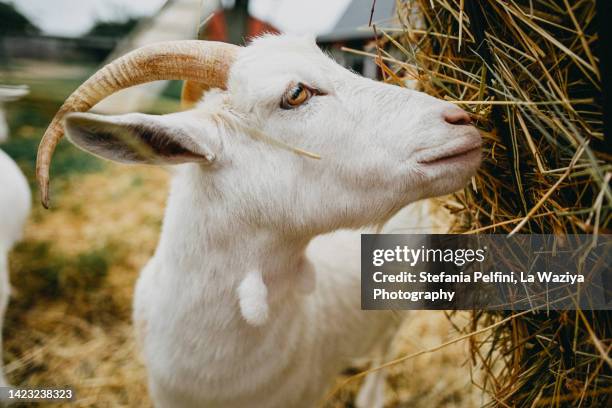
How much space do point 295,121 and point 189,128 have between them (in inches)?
12.5

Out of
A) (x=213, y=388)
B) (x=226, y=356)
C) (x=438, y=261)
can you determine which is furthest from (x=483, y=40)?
(x=213, y=388)

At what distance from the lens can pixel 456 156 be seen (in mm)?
1317

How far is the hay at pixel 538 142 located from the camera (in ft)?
3.95

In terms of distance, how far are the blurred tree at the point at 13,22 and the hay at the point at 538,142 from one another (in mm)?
1768

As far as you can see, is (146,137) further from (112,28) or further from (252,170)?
(112,28)

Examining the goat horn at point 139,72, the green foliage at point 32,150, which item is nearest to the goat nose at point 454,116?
the goat horn at point 139,72

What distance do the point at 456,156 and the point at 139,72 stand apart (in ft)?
3.20

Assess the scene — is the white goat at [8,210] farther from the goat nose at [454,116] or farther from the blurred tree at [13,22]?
the goat nose at [454,116]

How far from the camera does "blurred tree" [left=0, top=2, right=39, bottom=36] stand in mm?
1992

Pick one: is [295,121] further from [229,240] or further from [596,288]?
[596,288]

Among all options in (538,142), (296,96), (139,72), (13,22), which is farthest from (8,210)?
(538,142)

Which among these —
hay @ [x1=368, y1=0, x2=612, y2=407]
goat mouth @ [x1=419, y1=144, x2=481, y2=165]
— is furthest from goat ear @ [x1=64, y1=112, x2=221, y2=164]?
hay @ [x1=368, y1=0, x2=612, y2=407]

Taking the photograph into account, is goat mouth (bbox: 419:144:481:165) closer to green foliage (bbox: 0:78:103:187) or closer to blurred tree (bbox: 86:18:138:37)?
blurred tree (bbox: 86:18:138:37)

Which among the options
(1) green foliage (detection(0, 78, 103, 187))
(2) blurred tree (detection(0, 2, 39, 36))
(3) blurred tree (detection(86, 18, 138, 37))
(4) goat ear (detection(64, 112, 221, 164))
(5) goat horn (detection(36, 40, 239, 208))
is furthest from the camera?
(1) green foliage (detection(0, 78, 103, 187))
